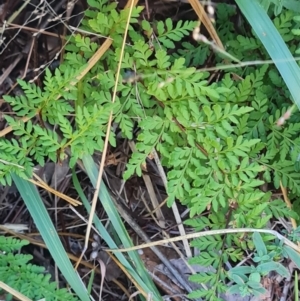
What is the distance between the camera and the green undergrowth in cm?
142

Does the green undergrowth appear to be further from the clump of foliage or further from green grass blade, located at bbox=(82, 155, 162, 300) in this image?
the clump of foliage

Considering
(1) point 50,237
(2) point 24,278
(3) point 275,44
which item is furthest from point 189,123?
(2) point 24,278

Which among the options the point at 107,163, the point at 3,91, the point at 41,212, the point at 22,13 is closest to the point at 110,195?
the point at 107,163

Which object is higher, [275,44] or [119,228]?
[275,44]

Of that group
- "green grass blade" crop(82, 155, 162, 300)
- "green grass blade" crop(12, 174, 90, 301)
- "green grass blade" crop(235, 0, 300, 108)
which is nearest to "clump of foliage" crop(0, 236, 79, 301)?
"green grass blade" crop(12, 174, 90, 301)

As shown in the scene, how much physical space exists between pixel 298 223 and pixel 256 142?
372 millimetres

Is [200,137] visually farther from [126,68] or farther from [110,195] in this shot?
[110,195]

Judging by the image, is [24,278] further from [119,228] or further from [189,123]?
[189,123]

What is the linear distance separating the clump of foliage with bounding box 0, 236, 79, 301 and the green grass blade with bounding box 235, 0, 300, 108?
878mm

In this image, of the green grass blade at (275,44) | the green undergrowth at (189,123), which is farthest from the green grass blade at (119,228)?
the green grass blade at (275,44)

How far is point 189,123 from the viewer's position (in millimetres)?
1440

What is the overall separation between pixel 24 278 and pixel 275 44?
99cm

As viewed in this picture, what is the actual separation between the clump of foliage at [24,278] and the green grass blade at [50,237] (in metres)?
0.05

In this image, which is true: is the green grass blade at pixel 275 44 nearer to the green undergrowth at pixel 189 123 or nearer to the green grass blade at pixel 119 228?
the green undergrowth at pixel 189 123
